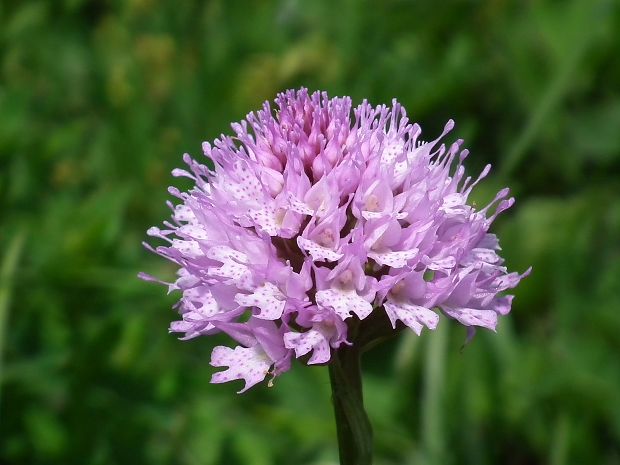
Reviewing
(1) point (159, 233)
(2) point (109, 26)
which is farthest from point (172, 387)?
(2) point (109, 26)

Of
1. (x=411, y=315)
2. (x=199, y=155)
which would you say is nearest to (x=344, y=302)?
(x=411, y=315)

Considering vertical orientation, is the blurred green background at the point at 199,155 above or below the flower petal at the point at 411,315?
above

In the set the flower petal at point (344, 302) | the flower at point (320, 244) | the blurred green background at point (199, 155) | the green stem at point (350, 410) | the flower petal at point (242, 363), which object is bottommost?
the green stem at point (350, 410)

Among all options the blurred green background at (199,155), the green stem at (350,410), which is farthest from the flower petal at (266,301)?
the blurred green background at (199,155)

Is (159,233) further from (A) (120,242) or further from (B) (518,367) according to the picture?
(B) (518,367)

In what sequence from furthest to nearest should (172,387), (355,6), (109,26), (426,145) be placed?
(109,26), (355,6), (172,387), (426,145)

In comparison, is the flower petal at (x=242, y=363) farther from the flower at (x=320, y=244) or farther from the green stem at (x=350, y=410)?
the green stem at (x=350, y=410)
